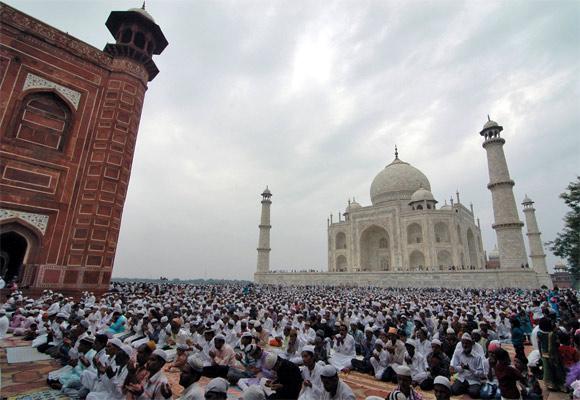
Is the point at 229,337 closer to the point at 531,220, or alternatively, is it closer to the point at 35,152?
the point at 35,152

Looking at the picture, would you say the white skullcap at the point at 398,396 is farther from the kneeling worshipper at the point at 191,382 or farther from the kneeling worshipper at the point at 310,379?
the kneeling worshipper at the point at 191,382

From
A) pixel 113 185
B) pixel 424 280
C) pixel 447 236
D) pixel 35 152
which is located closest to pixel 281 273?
pixel 424 280

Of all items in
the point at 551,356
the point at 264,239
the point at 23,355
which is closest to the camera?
the point at 551,356

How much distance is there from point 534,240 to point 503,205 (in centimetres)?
1272

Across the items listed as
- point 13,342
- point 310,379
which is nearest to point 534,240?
point 310,379

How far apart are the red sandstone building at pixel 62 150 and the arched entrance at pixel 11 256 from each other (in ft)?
0.12

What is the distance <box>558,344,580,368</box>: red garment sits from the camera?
13.5ft

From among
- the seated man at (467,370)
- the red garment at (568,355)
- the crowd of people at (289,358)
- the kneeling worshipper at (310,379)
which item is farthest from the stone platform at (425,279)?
the kneeling worshipper at (310,379)

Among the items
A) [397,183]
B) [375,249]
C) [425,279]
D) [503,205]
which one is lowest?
[425,279]

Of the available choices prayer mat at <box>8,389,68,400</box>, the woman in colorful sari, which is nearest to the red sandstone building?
prayer mat at <box>8,389,68,400</box>

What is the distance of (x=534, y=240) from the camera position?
2914 centimetres

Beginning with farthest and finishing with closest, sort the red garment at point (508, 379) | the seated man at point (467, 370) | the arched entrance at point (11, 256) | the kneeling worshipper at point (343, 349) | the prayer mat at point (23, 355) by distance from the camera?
1. the arched entrance at point (11, 256)
2. the kneeling worshipper at point (343, 349)
3. the prayer mat at point (23, 355)
4. the seated man at point (467, 370)
5. the red garment at point (508, 379)

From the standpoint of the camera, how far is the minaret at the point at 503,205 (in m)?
20.0

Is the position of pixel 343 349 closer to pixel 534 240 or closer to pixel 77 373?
pixel 77 373
